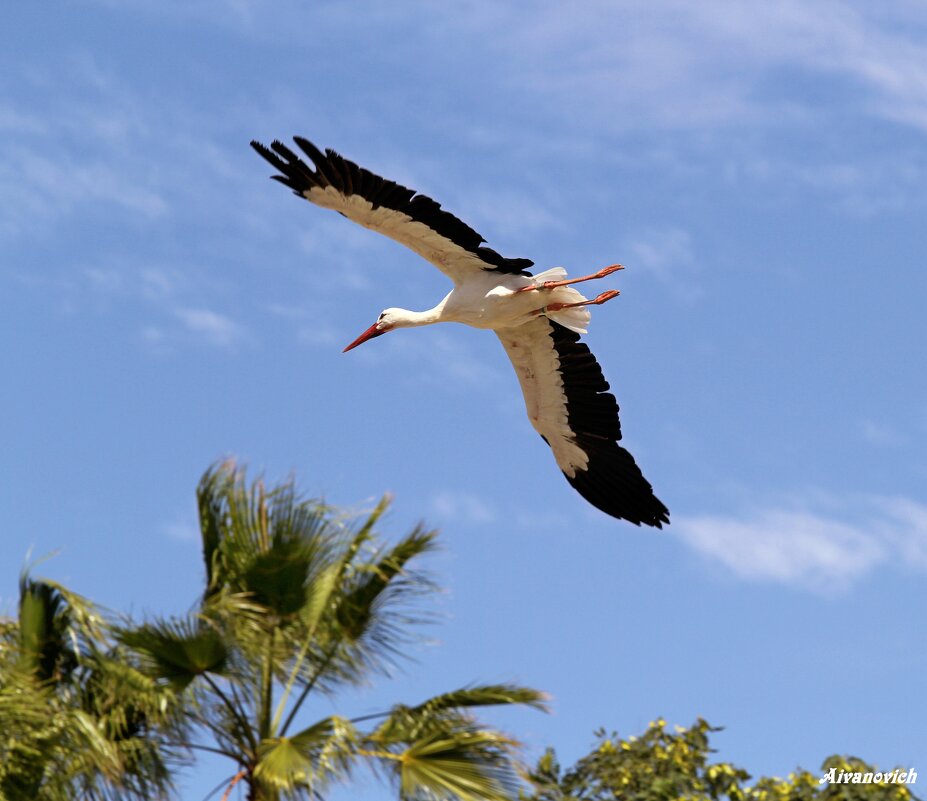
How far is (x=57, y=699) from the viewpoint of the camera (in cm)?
743

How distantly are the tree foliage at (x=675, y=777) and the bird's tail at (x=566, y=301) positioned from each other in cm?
291

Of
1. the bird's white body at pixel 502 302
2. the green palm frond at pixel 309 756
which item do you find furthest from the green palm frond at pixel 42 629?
the bird's white body at pixel 502 302

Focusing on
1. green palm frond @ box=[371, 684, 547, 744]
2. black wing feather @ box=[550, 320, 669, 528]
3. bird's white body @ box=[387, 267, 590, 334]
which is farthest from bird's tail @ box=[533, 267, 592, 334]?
green palm frond @ box=[371, 684, 547, 744]

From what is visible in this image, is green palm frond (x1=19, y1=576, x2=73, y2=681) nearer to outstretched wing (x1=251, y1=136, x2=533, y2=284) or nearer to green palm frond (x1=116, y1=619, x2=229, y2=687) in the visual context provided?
green palm frond (x1=116, y1=619, x2=229, y2=687)

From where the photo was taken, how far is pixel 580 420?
11.7 metres

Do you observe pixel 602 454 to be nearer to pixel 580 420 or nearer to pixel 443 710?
pixel 580 420

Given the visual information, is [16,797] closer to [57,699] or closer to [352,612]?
[57,699]

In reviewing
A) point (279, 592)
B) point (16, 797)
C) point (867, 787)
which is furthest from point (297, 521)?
point (867, 787)

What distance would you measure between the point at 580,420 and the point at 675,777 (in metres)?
2.89

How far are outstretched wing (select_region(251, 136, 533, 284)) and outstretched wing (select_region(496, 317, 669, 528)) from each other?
1.11 meters

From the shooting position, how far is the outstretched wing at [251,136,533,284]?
9.36 m

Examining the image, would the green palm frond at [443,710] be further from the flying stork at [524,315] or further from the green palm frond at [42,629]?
the flying stork at [524,315]

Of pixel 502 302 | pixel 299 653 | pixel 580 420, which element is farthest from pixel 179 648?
pixel 580 420

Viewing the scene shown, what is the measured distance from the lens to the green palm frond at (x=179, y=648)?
7105mm
